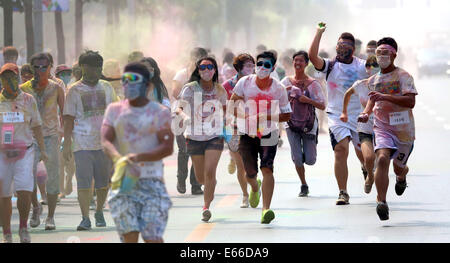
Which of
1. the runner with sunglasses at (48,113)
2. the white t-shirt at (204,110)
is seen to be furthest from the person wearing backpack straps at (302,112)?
the runner with sunglasses at (48,113)

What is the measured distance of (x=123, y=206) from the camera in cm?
866

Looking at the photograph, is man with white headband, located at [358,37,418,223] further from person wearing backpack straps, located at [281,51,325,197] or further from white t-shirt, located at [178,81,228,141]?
person wearing backpack straps, located at [281,51,325,197]

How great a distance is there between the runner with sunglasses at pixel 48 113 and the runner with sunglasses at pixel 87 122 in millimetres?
448

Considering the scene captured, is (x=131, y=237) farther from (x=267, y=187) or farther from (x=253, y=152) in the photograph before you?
(x=253, y=152)

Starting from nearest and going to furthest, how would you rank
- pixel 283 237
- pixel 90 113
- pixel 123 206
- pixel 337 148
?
pixel 123 206 < pixel 283 237 < pixel 90 113 < pixel 337 148

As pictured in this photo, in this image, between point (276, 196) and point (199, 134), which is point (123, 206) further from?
point (276, 196)

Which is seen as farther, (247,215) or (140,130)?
(247,215)

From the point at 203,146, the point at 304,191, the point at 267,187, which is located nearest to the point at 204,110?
the point at 203,146

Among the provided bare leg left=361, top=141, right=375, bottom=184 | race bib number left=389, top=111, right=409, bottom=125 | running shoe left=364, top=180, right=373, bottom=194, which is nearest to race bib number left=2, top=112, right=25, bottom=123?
race bib number left=389, top=111, right=409, bottom=125

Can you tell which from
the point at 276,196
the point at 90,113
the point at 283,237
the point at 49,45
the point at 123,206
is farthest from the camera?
the point at 49,45

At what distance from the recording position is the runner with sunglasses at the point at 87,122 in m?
12.5

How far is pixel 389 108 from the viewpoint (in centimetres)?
1266

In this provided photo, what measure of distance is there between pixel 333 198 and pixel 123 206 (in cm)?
699
